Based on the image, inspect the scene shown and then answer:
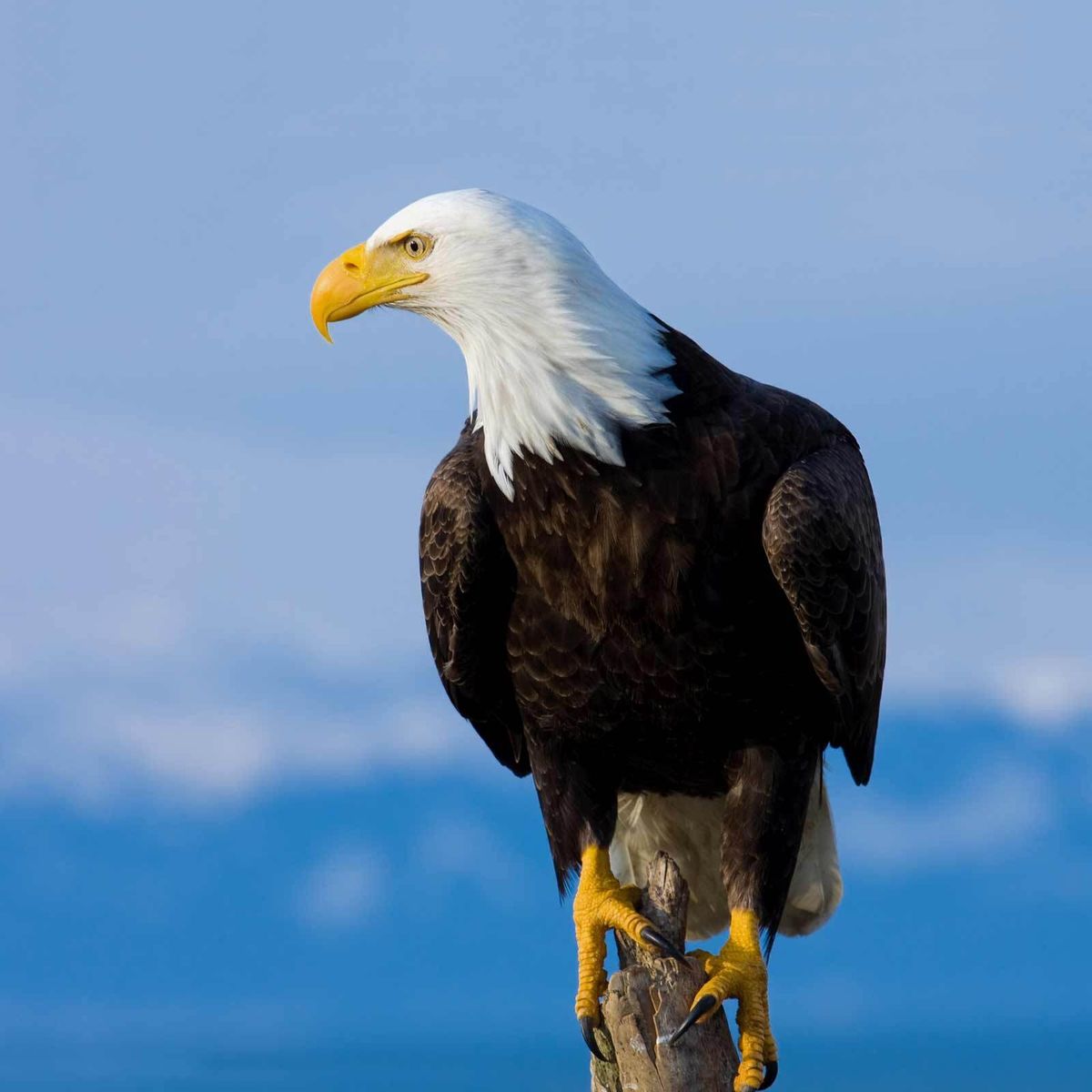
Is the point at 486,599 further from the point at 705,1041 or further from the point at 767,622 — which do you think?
the point at 705,1041

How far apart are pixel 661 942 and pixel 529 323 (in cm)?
258


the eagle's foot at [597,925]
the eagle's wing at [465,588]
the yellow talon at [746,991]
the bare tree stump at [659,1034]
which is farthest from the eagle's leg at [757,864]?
the eagle's wing at [465,588]

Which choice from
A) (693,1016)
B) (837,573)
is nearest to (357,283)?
(837,573)

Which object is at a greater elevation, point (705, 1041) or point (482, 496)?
point (482, 496)

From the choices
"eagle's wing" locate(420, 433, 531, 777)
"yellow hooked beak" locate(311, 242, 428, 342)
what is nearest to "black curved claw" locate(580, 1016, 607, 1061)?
"eagle's wing" locate(420, 433, 531, 777)

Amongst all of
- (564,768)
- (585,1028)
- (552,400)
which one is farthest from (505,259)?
(585,1028)

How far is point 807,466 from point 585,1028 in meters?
2.48

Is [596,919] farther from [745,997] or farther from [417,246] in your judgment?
[417,246]

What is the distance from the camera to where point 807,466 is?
23.3ft

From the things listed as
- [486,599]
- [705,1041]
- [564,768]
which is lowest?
[705,1041]

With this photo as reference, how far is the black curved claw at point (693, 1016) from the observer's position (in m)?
6.93

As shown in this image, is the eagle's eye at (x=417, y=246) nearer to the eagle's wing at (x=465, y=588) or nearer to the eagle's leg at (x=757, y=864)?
the eagle's wing at (x=465, y=588)

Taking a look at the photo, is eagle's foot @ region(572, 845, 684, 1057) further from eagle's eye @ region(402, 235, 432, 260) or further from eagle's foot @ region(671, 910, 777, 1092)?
eagle's eye @ region(402, 235, 432, 260)

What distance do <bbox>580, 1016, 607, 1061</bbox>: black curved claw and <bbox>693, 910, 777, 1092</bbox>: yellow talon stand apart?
48cm
